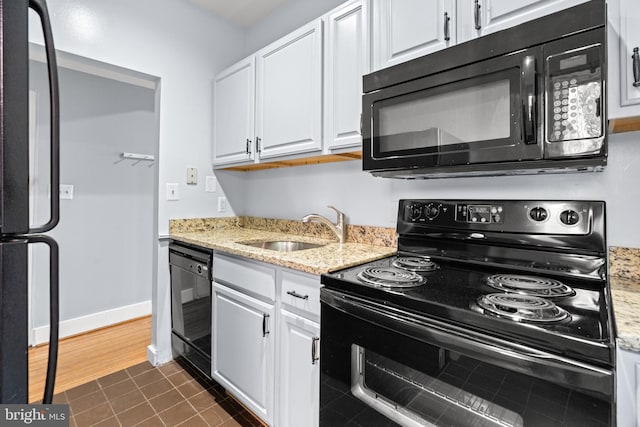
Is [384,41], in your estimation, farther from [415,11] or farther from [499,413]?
[499,413]

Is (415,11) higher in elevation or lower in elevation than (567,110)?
higher

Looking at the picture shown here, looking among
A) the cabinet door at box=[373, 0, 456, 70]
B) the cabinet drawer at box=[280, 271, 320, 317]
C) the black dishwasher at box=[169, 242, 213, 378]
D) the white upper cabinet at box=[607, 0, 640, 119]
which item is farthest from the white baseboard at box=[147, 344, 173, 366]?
the white upper cabinet at box=[607, 0, 640, 119]

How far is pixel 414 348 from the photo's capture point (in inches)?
35.7

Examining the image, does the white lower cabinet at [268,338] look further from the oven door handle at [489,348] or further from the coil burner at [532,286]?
the coil burner at [532,286]

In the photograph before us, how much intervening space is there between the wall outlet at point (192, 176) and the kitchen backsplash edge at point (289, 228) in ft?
0.92

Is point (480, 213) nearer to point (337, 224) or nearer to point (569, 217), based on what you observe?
point (569, 217)

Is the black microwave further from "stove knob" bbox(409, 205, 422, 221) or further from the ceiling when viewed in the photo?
the ceiling

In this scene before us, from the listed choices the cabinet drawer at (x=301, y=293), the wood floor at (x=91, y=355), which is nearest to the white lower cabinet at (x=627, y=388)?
the cabinet drawer at (x=301, y=293)

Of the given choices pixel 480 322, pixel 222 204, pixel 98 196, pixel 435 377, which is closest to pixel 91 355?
pixel 98 196

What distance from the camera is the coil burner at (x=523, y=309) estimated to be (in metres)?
0.76

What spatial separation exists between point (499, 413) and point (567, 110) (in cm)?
85

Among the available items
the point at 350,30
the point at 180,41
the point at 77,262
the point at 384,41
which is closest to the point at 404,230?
the point at 384,41

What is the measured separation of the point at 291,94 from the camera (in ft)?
6.04

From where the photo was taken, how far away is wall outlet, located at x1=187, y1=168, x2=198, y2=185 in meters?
2.35
